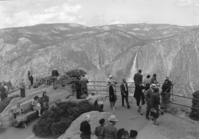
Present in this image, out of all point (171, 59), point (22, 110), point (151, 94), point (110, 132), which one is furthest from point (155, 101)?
point (171, 59)

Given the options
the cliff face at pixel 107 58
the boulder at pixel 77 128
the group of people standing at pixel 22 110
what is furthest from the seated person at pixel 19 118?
the cliff face at pixel 107 58

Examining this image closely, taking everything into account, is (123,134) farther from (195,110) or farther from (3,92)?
(3,92)

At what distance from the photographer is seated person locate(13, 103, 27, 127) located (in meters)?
11.7

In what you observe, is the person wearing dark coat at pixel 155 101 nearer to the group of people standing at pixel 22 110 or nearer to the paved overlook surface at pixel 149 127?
the paved overlook surface at pixel 149 127

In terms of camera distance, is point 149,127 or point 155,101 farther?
point 149,127

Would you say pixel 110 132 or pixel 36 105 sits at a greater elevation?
pixel 110 132

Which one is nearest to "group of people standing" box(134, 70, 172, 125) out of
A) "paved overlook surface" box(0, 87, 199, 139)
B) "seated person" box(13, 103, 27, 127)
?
"paved overlook surface" box(0, 87, 199, 139)

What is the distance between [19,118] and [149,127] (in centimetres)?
705

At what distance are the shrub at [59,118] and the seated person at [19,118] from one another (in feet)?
3.97

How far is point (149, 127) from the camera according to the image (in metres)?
9.46

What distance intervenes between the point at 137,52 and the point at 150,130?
103 metres

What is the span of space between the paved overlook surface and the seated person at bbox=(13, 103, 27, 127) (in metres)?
0.30

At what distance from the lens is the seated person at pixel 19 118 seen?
1173 cm

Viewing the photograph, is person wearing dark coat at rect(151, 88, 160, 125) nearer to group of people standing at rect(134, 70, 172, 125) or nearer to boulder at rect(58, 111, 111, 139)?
group of people standing at rect(134, 70, 172, 125)
